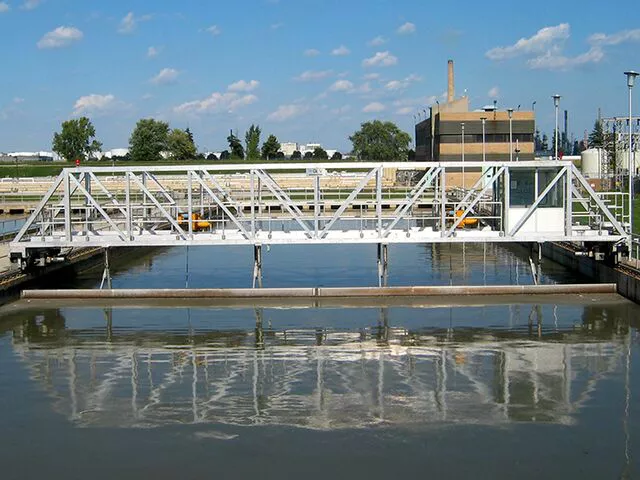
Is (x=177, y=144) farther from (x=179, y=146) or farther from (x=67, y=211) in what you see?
(x=67, y=211)

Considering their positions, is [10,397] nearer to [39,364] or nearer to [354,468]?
[39,364]

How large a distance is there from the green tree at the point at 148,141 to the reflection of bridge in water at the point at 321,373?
119 metres

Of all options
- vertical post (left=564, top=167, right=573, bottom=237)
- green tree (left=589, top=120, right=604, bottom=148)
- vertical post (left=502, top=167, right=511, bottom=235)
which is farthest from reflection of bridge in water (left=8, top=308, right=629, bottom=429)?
green tree (left=589, top=120, right=604, bottom=148)

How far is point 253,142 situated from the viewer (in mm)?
135125

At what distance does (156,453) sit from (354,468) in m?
3.11

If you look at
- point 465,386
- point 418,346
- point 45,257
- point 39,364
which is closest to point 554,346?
point 418,346

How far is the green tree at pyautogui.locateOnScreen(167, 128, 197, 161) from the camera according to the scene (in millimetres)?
135250

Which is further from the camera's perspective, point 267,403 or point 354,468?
point 267,403

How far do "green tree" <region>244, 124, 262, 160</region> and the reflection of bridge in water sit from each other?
113m

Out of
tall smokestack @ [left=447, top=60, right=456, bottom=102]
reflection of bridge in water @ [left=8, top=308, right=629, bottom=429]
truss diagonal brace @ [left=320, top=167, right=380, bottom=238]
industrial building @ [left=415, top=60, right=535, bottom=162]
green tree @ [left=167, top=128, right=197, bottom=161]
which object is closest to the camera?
reflection of bridge in water @ [left=8, top=308, right=629, bottom=429]

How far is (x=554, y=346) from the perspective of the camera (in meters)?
19.5

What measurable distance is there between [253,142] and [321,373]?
11990 cm

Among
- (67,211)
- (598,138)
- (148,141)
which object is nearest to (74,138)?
(148,141)

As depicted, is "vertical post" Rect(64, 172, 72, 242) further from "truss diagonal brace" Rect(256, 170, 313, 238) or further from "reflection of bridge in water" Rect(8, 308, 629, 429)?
"truss diagonal brace" Rect(256, 170, 313, 238)
